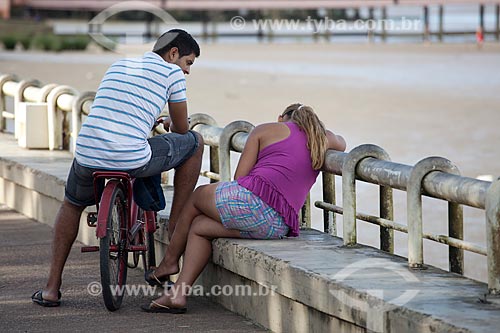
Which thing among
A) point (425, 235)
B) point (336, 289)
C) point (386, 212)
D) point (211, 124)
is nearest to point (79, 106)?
point (211, 124)

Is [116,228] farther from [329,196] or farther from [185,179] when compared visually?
[329,196]

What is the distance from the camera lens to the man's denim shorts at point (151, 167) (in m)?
6.44

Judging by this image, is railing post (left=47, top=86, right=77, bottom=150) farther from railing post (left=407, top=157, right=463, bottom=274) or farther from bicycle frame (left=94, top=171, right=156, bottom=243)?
railing post (left=407, top=157, right=463, bottom=274)

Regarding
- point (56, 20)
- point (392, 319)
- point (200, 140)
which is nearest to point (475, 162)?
point (200, 140)

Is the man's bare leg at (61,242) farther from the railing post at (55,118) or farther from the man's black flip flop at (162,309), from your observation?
the railing post at (55,118)

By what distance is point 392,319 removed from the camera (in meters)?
4.96

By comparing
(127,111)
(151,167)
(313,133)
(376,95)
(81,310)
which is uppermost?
(127,111)

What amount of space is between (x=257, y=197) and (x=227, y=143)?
1183 millimetres

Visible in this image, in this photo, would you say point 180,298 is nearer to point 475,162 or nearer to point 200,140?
point 200,140

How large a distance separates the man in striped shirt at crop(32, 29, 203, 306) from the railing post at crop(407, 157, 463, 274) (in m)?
1.41

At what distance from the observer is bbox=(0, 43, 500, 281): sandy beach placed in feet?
52.6

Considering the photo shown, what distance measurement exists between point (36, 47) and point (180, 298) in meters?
56.5

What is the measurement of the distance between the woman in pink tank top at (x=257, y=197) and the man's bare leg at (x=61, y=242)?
1.70ft

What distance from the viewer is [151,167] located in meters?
6.46
